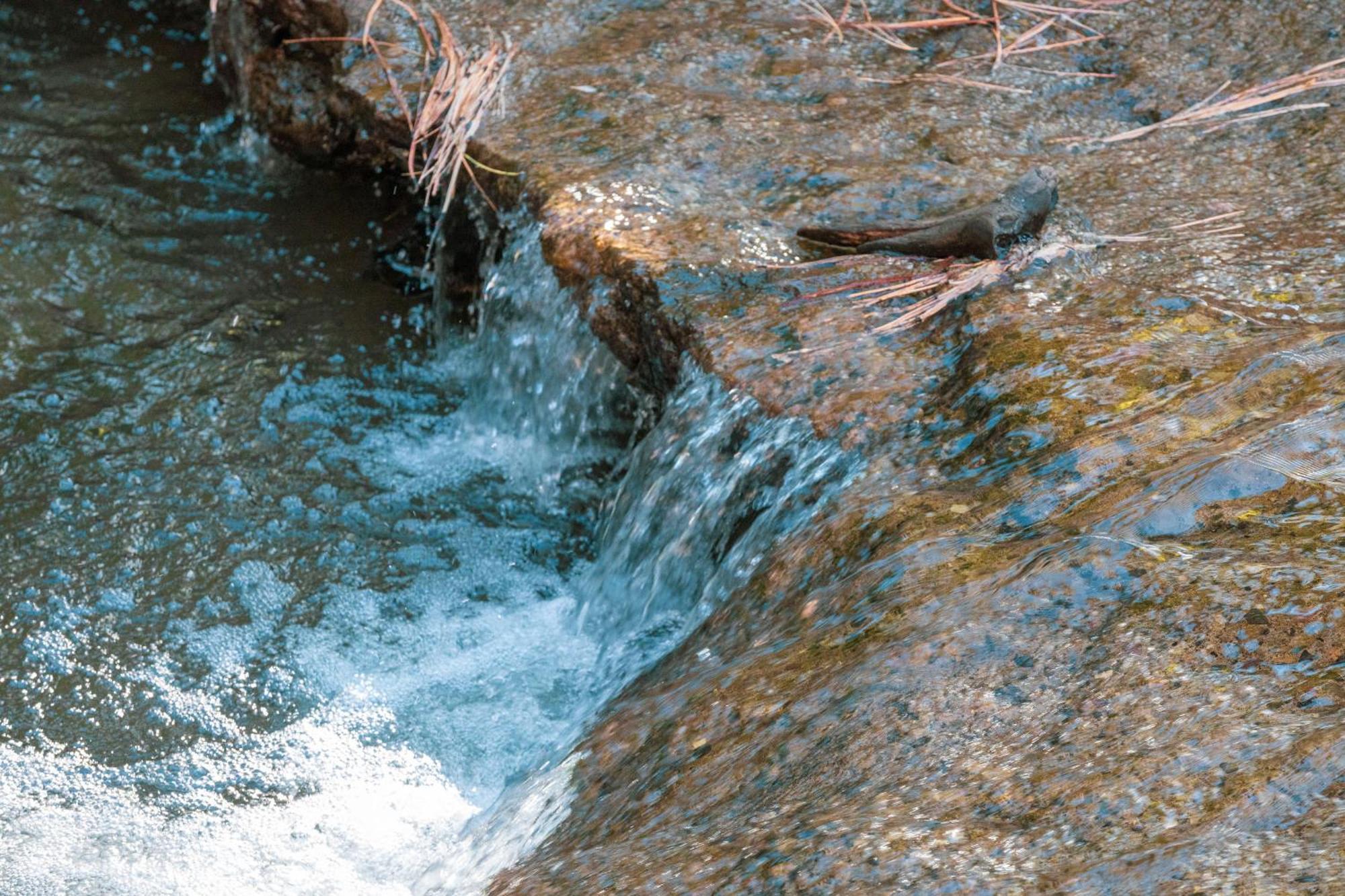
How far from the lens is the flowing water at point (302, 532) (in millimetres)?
2990

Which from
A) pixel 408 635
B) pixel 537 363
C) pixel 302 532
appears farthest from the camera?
pixel 537 363

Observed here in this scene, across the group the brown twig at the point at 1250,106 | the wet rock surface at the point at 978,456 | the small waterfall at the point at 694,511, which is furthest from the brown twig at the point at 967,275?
the brown twig at the point at 1250,106

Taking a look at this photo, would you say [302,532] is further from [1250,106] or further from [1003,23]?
[1250,106]

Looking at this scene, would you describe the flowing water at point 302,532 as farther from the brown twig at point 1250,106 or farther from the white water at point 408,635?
the brown twig at point 1250,106

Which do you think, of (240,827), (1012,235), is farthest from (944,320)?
(240,827)

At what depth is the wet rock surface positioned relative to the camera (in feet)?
5.86

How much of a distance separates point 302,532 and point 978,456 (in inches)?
84.4

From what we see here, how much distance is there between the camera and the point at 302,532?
3871 millimetres

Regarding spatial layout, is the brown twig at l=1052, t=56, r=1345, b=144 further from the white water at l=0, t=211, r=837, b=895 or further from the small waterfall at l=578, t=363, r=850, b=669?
the white water at l=0, t=211, r=837, b=895

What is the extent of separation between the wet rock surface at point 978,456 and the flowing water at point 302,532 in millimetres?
287

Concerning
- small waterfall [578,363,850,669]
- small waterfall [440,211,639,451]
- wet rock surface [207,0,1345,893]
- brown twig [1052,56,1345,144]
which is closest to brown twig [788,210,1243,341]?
wet rock surface [207,0,1345,893]

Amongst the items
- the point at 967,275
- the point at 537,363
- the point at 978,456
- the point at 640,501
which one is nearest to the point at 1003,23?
the point at 967,275

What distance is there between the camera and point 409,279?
197 inches

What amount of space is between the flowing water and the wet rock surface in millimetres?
287
